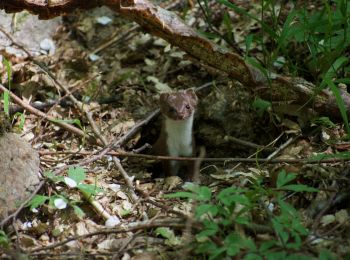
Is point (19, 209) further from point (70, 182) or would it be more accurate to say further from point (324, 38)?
point (324, 38)

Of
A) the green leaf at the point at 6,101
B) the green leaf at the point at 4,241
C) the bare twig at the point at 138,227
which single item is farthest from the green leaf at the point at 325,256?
the green leaf at the point at 6,101

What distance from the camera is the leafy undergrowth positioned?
2.79 m

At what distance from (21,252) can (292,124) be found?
258 cm

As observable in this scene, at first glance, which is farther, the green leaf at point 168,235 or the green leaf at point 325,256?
the green leaf at point 168,235

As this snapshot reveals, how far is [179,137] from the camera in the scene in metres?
4.96

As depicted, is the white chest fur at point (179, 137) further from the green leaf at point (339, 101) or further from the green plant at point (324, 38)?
the green leaf at point (339, 101)

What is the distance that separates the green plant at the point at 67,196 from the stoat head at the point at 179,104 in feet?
4.60

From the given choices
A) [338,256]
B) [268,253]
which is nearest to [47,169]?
[268,253]

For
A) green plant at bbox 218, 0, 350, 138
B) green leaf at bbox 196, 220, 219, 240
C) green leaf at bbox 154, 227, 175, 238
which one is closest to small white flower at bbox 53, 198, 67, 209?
green leaf at bbox 154, 227, 175, 238

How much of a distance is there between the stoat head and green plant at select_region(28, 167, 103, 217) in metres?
1.40

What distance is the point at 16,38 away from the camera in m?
5.40

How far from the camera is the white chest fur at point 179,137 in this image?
4.94m

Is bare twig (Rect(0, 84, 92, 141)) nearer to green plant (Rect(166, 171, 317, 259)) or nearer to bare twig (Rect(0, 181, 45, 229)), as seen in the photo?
bare twig (Rect(0, 181, 45, 229))

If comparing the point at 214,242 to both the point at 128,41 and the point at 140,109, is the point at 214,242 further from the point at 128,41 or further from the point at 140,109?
the point at 128,41
